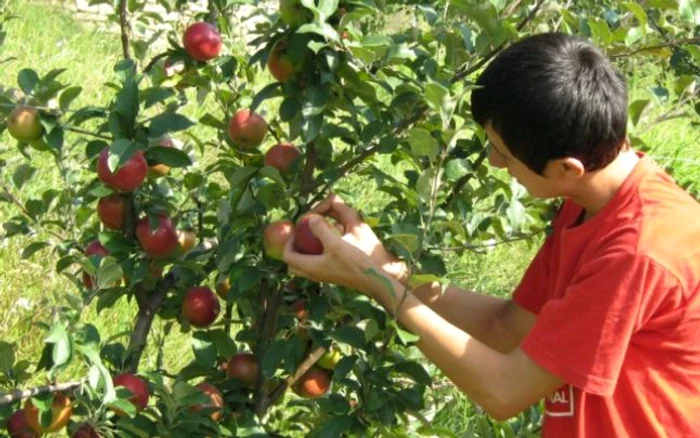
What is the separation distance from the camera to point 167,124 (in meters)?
1.86

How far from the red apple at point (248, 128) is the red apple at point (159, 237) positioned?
190 mm

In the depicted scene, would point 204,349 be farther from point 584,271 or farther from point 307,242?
point 584,271

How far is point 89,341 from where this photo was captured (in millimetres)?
1722

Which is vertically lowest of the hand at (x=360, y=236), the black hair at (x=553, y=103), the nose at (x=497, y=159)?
the hand at (x=360, y=236)

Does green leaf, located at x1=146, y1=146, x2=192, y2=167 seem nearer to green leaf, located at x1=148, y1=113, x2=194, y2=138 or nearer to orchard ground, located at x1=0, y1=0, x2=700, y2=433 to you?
green leaf, located at x1=148, y1=113, x2=194, y2=138

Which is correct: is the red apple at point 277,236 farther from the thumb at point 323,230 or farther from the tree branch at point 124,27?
the tree branch at point 124,27

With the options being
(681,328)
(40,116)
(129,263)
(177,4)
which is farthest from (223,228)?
(681,328)

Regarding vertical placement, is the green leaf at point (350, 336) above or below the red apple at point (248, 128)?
below

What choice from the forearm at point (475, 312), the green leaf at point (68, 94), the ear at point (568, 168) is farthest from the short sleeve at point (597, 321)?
the green leaf at point (68, 94)

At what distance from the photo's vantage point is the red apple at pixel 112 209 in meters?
2.00

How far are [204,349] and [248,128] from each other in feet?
1.29

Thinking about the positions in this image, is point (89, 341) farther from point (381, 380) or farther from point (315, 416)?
point (315, 416)

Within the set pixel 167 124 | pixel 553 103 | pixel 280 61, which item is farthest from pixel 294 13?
pixel 553 103

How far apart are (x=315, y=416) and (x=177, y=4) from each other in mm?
835
